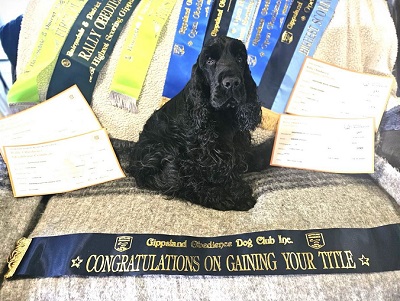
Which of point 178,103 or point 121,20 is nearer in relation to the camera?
point 178,103

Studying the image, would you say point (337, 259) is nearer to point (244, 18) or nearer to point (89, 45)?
point (244, 18)

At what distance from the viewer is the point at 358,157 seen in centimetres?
116

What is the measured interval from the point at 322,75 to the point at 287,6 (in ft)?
0.92

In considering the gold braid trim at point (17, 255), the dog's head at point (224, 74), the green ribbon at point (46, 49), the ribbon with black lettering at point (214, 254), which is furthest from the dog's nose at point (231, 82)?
the green ribbon at point (46, 49)

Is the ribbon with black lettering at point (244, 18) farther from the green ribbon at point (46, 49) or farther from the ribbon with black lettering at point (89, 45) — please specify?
the green ribbon at point (46, 49)

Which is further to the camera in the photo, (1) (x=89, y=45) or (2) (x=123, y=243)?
(1) (x=89, y=45)

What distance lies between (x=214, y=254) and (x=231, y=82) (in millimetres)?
409

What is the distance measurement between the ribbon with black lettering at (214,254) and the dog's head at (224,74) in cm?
34

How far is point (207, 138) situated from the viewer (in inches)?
39.6

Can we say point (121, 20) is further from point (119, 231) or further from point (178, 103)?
point (119, 231)

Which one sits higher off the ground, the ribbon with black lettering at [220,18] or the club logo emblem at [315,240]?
the ribbon with black lettering at [220,18]

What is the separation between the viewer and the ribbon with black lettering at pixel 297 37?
1.31m

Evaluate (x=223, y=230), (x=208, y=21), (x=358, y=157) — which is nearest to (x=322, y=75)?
(x=358, y=157)

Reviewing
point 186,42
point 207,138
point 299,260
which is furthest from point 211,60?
point 299,260
